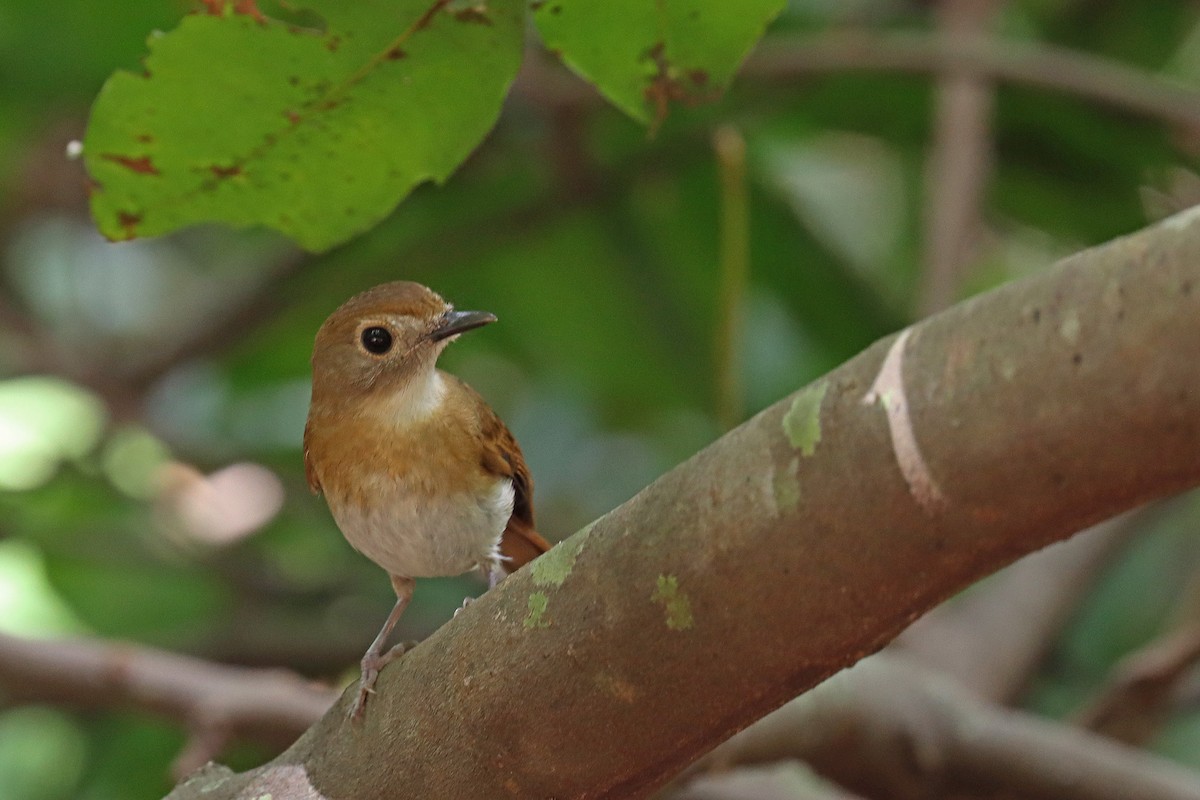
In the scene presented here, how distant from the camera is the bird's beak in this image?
8.59ft

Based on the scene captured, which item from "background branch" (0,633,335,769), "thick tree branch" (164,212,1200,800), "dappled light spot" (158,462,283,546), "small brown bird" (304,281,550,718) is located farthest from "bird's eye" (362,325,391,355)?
"dappled light spot" (158,462,283,546)

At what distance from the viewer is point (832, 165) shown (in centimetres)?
736

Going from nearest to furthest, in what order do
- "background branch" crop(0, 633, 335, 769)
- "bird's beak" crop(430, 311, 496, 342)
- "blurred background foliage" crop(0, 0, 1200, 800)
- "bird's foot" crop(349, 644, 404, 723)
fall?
"bird's foot" crop(349, 644, 404, 723), "bird's beak" crop(430, 311, 496, 342), "background branch" crop(0, 633, 335, 769), "blurred background foliage" crop(0, 0, 1200, 800)

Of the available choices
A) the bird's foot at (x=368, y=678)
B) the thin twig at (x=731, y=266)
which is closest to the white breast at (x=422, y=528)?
the bird's foot at (x=368, y=678)

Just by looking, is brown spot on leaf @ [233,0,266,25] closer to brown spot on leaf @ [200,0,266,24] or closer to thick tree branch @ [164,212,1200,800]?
brown spot on leaf @ [200,0,266,24]

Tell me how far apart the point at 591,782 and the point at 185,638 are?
149 inches

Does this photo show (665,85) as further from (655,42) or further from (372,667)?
(372,667)

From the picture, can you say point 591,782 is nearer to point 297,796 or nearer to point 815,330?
point 297,796

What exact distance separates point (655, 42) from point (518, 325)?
3.86 metres

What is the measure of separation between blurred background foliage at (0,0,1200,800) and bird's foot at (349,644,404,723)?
289cm

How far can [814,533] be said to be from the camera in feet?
4.33

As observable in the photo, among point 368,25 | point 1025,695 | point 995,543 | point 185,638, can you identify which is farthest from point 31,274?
point 995,543

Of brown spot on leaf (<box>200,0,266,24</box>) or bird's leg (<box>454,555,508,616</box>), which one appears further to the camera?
bird's leg (<box>454,555,508,616</box>)

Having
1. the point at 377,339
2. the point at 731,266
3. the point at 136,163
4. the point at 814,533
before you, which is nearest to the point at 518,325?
the point at 731,266
